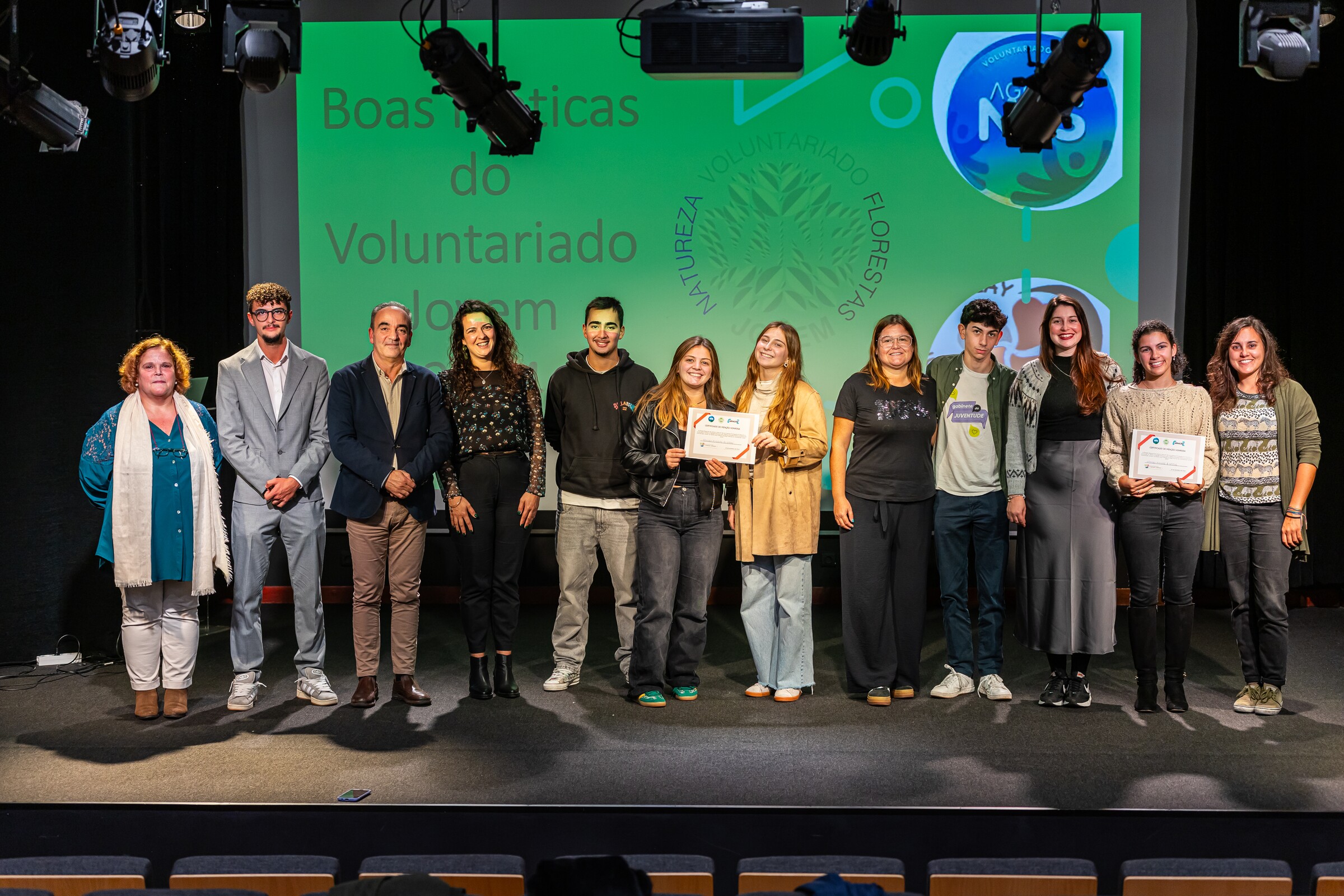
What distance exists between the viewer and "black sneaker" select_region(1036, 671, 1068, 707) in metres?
4.50

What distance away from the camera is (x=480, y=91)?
4.98m

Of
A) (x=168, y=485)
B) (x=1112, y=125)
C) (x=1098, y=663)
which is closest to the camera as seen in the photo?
(x=168, y=485)

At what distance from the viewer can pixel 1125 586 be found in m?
6.62

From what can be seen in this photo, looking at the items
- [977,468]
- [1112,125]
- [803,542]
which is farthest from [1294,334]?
[803,542]

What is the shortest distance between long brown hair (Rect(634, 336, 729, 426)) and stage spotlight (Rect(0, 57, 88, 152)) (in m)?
2.62

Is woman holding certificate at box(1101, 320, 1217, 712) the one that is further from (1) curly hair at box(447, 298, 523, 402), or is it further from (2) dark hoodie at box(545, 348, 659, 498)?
(1) curly hair at box(447, 298, 523, 402)

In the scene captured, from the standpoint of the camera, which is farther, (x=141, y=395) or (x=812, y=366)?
(x=812, y=366)

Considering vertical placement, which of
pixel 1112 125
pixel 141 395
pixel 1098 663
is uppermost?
pixel 1112 125

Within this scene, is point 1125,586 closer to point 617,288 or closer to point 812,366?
point 812,366

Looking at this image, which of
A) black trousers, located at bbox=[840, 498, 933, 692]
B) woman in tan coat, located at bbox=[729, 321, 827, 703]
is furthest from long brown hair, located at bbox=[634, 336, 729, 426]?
black trousers, located at bbox=[840, 498, 933, 692]

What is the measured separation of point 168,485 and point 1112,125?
5251 mm

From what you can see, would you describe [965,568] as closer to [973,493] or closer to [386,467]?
[973,493]

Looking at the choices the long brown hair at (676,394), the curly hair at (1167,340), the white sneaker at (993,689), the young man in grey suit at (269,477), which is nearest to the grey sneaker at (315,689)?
the young man in grey suit at (269,477)

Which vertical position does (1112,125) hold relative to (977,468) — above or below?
above
